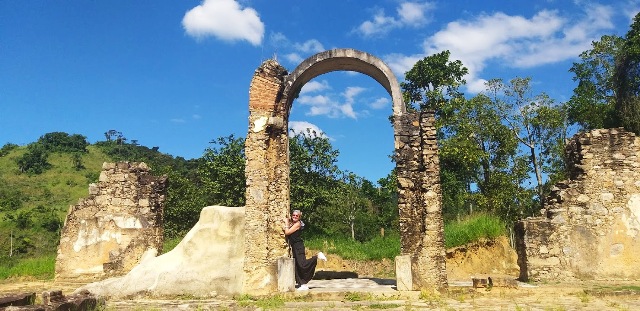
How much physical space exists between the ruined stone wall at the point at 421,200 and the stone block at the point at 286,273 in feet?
7.19

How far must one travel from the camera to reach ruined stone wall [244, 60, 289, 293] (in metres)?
9.40

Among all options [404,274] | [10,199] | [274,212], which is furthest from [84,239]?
[10,199]

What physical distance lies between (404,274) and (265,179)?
3418 mm

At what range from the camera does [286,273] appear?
30.2ft

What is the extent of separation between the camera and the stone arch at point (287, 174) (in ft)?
29.4

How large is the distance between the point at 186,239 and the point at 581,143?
9.95 m

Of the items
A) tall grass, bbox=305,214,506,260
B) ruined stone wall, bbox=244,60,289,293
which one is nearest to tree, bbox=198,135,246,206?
tall grass, bbox=305,214,506,260

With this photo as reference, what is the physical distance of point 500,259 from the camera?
49.9ft

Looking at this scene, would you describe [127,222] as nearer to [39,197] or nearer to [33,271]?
[33,271]

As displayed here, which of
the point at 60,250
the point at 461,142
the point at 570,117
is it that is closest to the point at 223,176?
the point at 461,142

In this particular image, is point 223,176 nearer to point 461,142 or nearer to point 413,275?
point 461,142

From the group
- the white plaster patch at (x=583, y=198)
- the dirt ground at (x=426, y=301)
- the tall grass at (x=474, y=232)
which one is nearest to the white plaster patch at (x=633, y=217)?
the white plaster patch at (x=583, y=198)

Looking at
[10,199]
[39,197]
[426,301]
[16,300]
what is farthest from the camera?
[39,197]

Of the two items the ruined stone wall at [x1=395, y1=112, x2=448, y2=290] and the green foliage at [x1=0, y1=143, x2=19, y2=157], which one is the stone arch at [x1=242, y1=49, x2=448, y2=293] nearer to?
the ruined stone wall at [x1=395, y1=112, x2=448, y2=290]
